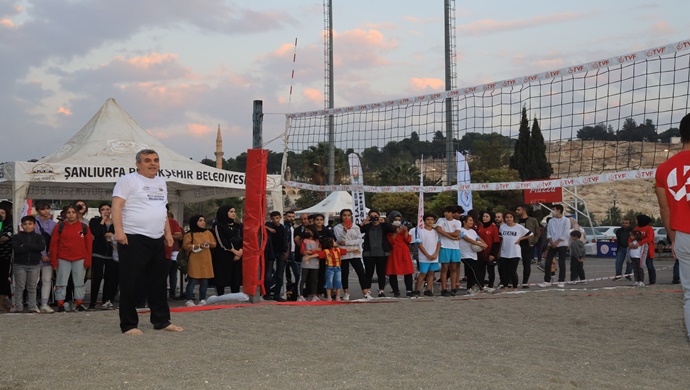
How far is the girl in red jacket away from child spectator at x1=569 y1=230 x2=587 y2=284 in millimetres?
8429

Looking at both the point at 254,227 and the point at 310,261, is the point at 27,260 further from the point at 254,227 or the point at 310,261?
the point at 310,261

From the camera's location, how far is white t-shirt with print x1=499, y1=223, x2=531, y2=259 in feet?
41.3

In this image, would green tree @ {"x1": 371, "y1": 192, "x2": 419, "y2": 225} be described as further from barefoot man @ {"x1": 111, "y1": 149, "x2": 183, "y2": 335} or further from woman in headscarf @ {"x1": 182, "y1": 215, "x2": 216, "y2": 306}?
barefoot man @ {"x1": 111, "y1": 149, "x2": 183, "y2": 335}

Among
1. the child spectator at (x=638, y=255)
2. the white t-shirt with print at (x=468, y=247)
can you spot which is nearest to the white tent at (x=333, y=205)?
the child spectator at (x=638, y=255)

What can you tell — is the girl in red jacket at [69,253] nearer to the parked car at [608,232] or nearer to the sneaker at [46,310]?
the sneaker at [46,310]

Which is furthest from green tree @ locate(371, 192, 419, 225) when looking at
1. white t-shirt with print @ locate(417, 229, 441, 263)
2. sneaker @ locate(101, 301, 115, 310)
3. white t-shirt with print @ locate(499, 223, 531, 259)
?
sneaker @ locate(101, 301, 115, 310)

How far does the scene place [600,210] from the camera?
7794 centimetres

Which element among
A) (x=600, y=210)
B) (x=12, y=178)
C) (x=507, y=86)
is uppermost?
(x=507, y=86)

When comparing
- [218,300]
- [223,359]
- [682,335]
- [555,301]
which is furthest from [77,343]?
[555,301]

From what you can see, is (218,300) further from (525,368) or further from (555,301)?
(525,368)

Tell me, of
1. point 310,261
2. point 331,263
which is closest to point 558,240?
point 331,263

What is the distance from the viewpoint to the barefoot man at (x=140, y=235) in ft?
22.4

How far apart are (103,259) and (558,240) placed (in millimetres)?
7658

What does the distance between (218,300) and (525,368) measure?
608cm
